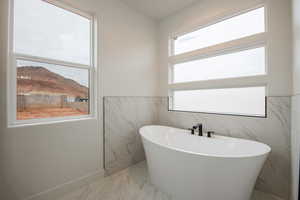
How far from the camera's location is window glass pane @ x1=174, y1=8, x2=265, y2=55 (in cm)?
181

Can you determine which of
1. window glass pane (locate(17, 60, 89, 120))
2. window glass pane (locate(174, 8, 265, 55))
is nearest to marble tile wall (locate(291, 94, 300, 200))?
window glass pane (locate(174, 8, 265, 55))

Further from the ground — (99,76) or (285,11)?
(285,11)

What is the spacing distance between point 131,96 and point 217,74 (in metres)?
1.49

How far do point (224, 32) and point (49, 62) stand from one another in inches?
98.6

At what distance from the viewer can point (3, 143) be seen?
126cm

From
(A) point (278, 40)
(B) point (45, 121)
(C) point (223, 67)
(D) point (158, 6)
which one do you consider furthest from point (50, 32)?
(A) point (278, 40)

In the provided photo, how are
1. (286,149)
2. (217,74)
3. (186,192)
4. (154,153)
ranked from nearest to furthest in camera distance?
1. (186,192)
2. (286,149)
3. (154,153)
4. (217,74)

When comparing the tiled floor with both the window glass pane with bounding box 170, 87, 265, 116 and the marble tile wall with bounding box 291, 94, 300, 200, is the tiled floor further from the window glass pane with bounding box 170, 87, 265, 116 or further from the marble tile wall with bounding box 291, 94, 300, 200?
the window glass pane with bounding box 170, 87, 265, 116

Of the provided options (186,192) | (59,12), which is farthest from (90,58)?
(186,192)

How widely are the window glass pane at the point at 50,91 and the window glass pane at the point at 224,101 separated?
1.73m

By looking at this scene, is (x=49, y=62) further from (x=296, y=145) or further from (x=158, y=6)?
(x=296, y=145)

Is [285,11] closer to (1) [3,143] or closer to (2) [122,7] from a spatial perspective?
(2) [122,7]

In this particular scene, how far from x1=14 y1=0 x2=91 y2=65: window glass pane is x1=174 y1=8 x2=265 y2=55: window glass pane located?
170cm

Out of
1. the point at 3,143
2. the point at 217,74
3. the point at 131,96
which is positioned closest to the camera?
the point at 3,143
